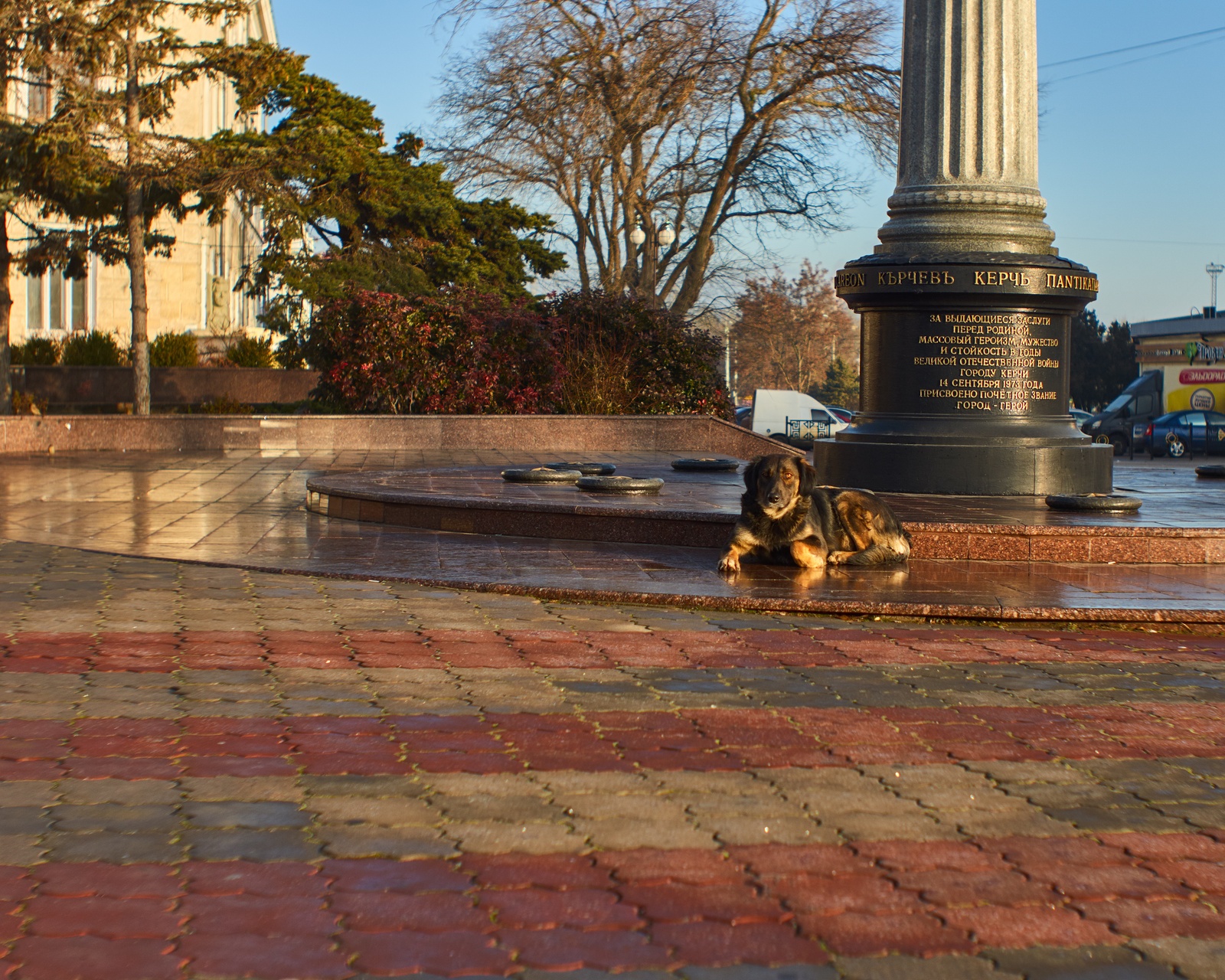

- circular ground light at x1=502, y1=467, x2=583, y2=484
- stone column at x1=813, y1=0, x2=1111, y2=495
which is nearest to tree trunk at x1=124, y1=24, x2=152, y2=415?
circular ground light at x1=502, y1=467, x2=583, y2=484

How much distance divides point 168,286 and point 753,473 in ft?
106

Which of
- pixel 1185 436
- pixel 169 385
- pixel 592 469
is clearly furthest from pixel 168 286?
pixel 1185 436

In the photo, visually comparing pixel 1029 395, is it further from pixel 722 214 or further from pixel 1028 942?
pixel 722 214

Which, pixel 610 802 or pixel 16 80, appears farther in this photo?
pixel 16 80

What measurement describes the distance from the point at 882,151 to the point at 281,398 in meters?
15.5

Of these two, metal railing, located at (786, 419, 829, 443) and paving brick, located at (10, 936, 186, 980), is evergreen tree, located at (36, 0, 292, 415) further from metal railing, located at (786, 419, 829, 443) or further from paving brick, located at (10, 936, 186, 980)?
paving brick, located at (10, 936, 186, 980)

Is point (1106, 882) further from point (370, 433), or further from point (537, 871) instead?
point (370, 433)

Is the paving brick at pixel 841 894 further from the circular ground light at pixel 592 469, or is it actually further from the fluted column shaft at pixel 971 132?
the circular ground light at pixel 592 469

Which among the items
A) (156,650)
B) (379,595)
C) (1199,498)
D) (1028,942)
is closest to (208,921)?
(1028,942)

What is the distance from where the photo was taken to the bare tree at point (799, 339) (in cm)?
7831

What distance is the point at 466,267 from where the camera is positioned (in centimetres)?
3869

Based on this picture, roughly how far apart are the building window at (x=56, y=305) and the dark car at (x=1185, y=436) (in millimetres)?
29297

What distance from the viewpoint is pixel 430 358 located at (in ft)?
76.2

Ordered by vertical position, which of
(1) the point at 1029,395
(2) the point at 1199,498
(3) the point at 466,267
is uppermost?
(3) the point at 466,267
